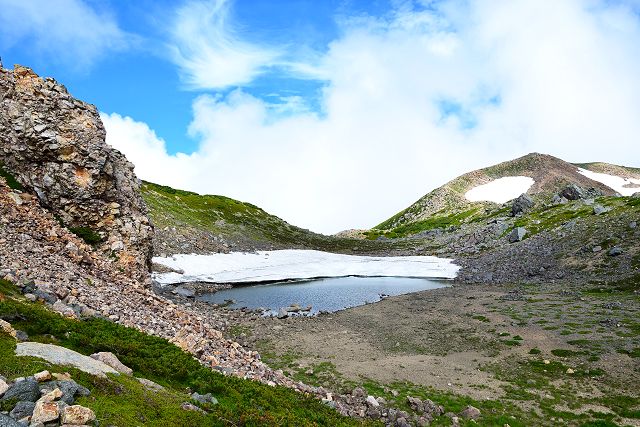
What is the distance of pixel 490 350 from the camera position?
35.2 metres

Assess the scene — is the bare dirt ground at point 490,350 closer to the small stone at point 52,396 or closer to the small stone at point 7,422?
the small stone at point 52,396

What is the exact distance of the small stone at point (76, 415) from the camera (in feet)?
28.7

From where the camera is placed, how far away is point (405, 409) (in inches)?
935

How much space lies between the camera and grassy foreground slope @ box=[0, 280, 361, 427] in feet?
35.2

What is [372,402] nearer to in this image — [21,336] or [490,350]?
[490,350]

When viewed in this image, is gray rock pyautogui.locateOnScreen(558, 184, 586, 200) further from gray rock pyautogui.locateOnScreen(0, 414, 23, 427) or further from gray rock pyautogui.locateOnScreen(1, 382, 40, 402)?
gray rock pyautogui.locateOnScreen(0, 414, 23, 427)

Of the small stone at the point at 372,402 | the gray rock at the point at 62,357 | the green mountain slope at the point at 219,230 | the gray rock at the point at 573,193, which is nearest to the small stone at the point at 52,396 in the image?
the gray rock at the point at 62,357

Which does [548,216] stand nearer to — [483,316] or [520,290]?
[520,290]

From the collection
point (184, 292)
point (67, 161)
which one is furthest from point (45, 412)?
point (184, 292)

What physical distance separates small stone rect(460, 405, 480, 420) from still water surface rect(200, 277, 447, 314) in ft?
101

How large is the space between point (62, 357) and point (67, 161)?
24.5 metres

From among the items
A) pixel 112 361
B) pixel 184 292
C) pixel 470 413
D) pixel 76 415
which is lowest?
pixel 470 413

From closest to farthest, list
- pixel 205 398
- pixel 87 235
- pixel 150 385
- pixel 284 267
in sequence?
1. pixel 150 385
2. pixel 205 398
3. pixel 87 235
4. pixel 284 267

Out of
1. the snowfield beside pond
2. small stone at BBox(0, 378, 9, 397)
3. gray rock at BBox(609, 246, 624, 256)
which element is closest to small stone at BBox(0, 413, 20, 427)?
small stone at BBox(0, 378, 9, 397)
